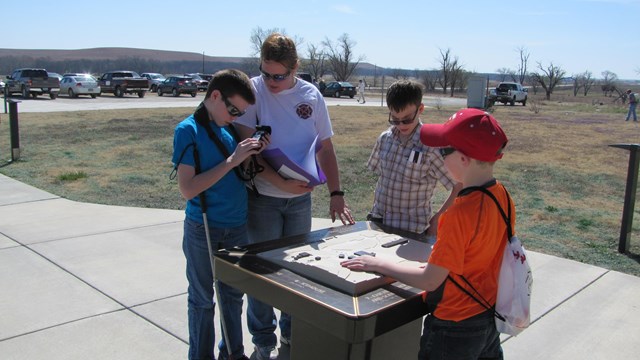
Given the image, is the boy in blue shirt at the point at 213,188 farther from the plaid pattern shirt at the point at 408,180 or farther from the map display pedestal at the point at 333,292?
the plaid pattern shirt at the point at 408,180

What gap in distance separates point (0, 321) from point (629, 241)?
567cm

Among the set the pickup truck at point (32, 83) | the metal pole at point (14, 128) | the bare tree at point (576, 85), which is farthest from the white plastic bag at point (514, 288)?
the bare tree at point (576, 85)

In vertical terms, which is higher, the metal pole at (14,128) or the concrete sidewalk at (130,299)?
the metal pole at (14,128)

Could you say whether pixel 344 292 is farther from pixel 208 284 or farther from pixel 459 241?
pixel 208 284

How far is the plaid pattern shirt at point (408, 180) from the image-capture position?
2936 millimetres

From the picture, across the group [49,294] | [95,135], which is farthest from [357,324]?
[95,135]

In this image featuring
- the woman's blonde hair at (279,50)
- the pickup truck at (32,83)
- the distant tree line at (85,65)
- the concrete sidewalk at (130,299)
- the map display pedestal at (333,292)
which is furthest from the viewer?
the distant tree line at (85,65)

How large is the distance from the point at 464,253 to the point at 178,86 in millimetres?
37258

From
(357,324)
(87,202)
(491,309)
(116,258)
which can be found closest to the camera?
(357,324)

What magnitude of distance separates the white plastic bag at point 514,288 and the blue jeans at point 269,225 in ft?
4.24

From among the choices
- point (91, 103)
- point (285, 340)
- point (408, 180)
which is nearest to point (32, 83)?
point (91, 103)

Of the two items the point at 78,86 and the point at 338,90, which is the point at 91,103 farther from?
the point at 338,90

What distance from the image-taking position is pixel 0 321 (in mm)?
3752

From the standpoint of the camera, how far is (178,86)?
37219mm
